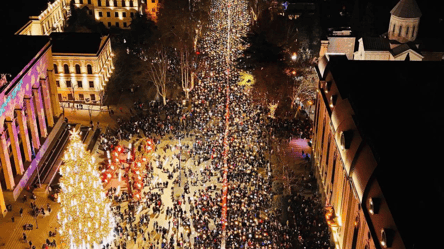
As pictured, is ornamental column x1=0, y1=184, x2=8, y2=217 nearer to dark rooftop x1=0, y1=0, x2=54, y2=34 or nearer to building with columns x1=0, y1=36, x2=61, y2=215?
building with columns x1=0, y1=36, x2=61, y2=215

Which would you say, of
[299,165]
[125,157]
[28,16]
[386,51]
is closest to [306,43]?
[386,51]

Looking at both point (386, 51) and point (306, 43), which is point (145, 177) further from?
point (306, 43)

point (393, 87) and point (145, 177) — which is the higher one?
point (393, 87)

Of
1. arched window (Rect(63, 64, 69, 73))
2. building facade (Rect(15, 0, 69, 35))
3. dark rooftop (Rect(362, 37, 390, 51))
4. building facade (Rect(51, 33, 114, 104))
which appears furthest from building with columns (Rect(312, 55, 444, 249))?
building facade (Rect(15, 0, 69, 35))

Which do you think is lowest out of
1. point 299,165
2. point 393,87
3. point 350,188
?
point 299,165

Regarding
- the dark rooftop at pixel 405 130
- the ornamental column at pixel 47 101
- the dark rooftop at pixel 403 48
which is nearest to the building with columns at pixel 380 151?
the dark rooftop at pixel 405 130

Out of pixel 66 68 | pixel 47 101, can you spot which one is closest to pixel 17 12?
pixel 66 68
